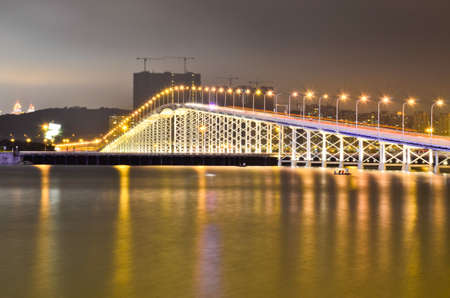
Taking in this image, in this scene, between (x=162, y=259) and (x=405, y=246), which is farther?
(x=405, y=246)

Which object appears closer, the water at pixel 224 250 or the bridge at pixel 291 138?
the water at pixel 224 250

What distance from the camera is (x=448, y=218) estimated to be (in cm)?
1942

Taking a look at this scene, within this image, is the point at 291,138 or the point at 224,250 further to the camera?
the point at 291,138

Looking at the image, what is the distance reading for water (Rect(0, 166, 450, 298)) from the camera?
9.52m

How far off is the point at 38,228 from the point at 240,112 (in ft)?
239

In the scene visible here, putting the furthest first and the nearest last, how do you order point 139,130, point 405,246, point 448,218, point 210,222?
point 139,130
point 448,218
point 210,222
point 405,246

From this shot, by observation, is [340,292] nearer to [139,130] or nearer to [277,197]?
[277,197]

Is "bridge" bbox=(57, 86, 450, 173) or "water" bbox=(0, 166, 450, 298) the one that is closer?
"water" bbox=(0, 166, 450, 298)

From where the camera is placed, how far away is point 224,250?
12.9m

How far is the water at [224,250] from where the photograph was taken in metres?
9.52

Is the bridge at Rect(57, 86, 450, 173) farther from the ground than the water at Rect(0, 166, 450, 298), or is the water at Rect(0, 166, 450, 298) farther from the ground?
the bridge at Rect(57, 86, 450, 173)

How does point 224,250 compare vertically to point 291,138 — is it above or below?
below

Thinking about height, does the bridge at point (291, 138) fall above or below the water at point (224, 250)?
above

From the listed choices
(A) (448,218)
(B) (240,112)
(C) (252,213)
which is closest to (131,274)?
(C) (252,213)
